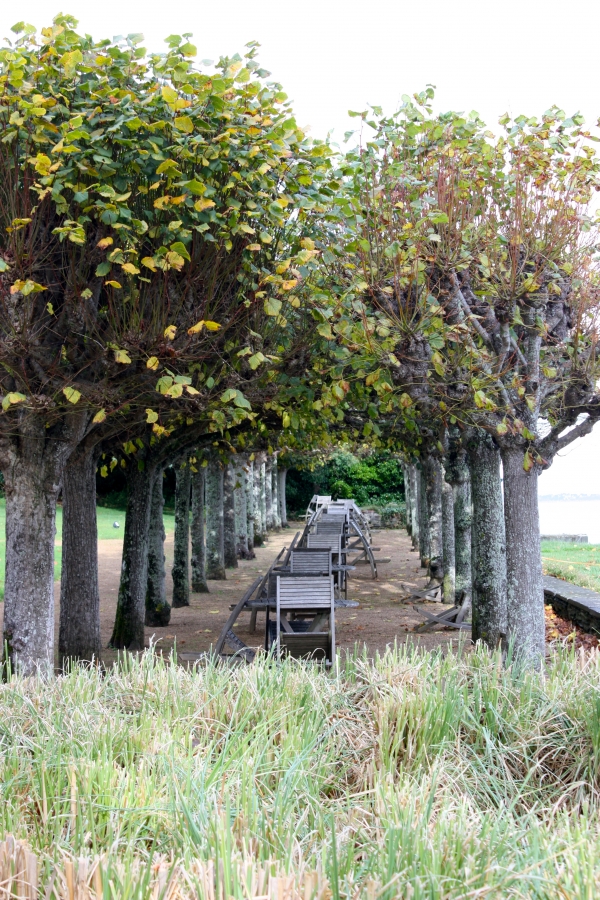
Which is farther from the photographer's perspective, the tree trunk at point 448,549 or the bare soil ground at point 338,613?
the tree trunk at point 448,549

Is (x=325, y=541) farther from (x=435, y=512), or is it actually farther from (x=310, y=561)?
(x=310, y=561)

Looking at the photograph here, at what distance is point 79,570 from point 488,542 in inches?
207

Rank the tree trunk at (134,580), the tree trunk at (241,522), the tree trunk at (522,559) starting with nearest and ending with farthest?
the tree trunk at (522,559) → the tree trunk at (134,580) → the tree trunk at (241,522)

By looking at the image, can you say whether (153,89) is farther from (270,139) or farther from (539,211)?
(539,211)

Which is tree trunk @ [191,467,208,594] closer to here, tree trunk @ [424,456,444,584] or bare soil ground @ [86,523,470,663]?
bare soil ground @ [86,523,470,663]

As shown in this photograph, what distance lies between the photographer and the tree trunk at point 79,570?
10.3 m

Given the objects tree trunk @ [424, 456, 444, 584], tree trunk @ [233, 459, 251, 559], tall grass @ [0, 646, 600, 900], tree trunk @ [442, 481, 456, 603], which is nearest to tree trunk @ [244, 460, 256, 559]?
tree trunk @ [233, 459, 251, 559]

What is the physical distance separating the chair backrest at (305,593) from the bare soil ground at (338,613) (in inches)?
27.0

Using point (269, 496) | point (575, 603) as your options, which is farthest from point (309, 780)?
point (269, 496)

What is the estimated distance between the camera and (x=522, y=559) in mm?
7566

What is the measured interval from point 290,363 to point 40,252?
3161 mm

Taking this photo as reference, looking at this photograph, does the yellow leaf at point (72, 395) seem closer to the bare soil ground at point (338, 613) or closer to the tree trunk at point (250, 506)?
the bare soil ground at point (338, 613)

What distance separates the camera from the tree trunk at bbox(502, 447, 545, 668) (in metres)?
7.50

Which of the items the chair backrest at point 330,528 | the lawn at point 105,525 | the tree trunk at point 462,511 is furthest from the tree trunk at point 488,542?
the lawn at point 105,525
